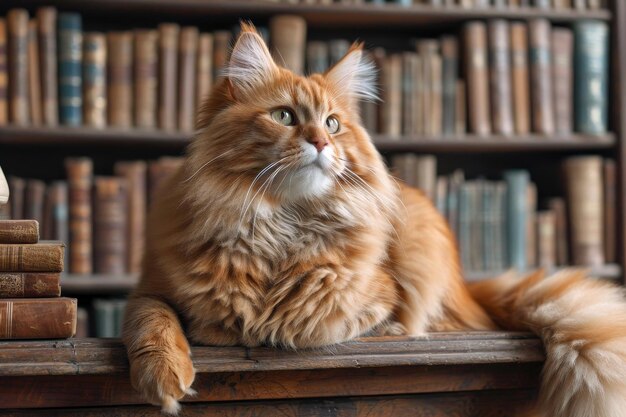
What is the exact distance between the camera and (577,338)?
112 cm

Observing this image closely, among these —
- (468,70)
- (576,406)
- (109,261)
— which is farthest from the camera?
(468,70)

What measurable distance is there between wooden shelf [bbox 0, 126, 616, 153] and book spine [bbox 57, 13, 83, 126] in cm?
5

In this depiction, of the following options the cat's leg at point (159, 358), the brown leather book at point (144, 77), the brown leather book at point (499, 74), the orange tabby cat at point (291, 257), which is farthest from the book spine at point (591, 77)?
the cat's leg at point (159, 358)

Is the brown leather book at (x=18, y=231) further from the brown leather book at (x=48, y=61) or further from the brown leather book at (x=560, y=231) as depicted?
the brown leather book at (x=560, y=231)

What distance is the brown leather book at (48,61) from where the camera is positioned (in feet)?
6.75

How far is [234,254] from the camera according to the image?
110 cm

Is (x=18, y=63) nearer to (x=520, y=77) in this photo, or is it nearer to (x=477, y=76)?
(x=477, y=76)

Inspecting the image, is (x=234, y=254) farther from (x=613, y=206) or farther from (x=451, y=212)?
(x=613, y=206)

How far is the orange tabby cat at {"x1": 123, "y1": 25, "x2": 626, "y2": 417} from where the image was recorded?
1073 mm

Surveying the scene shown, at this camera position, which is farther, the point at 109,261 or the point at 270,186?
the point at 109,261

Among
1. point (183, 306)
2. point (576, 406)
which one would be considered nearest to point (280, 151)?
point (183, 306)

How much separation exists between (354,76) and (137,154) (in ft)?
4.08

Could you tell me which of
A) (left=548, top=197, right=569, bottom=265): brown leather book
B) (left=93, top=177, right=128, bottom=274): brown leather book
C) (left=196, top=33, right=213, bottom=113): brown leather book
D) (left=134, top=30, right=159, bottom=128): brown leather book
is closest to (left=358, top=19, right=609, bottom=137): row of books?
(left=548, top=197, right=569, bottom=265): brown leather book

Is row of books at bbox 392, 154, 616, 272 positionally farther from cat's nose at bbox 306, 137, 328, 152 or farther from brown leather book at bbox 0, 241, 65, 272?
brown leather book at bbox 0, 241, 65, 272
